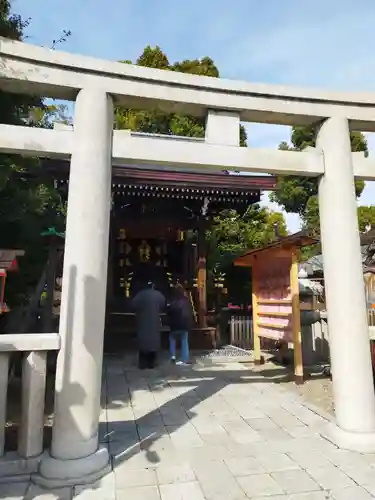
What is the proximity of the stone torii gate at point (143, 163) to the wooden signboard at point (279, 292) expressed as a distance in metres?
2.15

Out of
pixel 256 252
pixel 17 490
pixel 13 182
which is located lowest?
pixel 17 490

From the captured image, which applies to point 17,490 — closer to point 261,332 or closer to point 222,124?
point 222,124

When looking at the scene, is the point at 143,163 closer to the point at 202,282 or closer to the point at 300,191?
the point at 202,282

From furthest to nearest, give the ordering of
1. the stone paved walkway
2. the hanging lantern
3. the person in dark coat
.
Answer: the hanging lantern, the person in dark coat, the stone paved walkway

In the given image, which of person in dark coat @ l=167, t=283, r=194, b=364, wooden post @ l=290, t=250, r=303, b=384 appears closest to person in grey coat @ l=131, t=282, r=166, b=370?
person in dark coat @ l=167, t=283, r=194, b=364

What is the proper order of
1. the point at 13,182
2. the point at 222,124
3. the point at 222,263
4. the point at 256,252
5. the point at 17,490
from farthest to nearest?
the point at 222,263
the point at 256,252
the point at 13,182
the point at 222,124
the point at 17,490

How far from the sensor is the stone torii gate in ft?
11.5

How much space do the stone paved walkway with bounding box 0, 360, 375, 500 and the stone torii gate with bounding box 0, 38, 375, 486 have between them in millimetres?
316

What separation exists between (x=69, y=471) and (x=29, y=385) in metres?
0.84

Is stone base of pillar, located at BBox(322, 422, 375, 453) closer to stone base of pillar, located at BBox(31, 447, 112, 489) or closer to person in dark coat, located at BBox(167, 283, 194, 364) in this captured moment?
stone base of pillar, located at BBox(31, 447, 112, 489)

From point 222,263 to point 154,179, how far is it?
21.0 feet

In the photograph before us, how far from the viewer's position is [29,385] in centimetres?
343

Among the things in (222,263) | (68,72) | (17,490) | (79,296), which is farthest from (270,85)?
(222,263)

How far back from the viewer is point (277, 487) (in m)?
3.09
